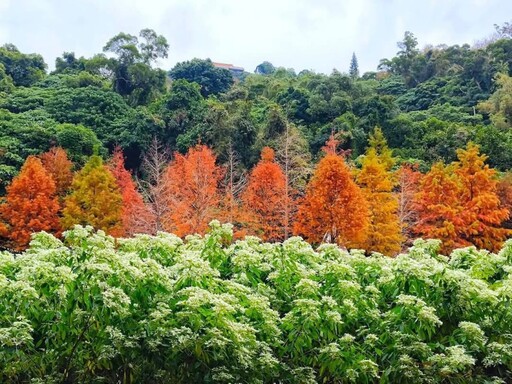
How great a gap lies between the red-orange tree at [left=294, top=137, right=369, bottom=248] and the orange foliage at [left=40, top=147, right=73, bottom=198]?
1331cm

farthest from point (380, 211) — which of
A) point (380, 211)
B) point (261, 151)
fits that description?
point (261, 151)

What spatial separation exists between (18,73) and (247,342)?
5356 cm

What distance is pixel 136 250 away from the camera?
585 centimetres

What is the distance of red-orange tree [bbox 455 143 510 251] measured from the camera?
64.1 feet

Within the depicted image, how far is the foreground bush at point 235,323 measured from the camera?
4172 millimetres

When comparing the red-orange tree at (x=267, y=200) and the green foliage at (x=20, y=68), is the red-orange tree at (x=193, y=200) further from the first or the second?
the green foliage at (x=20, y=68)

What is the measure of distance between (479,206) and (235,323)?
17954mm

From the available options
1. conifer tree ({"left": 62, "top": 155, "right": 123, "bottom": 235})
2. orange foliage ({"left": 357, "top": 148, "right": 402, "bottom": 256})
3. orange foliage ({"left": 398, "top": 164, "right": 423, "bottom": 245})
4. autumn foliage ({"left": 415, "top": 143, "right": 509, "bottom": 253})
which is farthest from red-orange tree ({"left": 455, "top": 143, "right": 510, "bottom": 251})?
conifer tree ({"left": 62, "top": 155, "right": 123, "bottom": 235})

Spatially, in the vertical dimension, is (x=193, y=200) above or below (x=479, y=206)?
above

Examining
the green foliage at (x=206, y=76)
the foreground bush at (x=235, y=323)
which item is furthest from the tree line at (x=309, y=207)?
the green foliage at (x=206, y=76)

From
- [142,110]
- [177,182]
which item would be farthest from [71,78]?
[177,182]

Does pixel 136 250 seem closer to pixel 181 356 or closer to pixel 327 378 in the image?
pixel 181 356

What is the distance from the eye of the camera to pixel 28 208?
2092 cm

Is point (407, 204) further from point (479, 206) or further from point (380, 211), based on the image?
point (479, 206)
